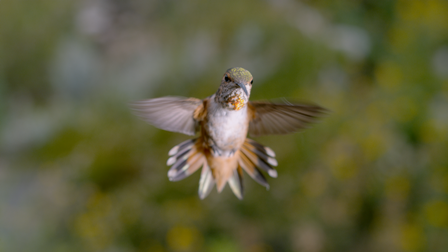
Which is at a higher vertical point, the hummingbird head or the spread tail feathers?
the hummingbird head

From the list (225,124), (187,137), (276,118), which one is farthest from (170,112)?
(187,137)

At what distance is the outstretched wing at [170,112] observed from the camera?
0.55 metres

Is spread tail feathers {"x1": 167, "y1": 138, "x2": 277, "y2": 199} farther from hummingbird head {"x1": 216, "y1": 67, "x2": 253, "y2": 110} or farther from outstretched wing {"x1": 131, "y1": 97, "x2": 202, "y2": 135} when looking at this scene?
hummingbird head {"x1": 216, "y1": 67, "x2": 253, "y2": 110}

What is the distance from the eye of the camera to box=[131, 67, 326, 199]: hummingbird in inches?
20.4

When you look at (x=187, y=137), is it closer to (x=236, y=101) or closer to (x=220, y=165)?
(x=220, y=165)

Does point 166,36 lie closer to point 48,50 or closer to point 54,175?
point 48,50

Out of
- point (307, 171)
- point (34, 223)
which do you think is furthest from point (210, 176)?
point (34, 223)

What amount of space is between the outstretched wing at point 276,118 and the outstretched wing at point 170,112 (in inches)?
4.9

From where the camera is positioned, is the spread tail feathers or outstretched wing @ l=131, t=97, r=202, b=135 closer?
outstretched wing @ l=131, t=97, r=202, b=135

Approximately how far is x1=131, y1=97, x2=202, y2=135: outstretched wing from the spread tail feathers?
4 centimetres

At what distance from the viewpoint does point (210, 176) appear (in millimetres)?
728

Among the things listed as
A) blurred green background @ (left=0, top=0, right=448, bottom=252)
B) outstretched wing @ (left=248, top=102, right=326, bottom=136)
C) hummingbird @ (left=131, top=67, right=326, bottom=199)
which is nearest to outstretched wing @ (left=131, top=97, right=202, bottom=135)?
hummingbird @ (left=131, top=67, right=326, bottom=199)

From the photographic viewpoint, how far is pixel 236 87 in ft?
1.56

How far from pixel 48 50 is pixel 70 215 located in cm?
84
